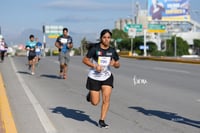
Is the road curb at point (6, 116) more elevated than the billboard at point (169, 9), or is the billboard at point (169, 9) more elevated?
the billboard at point (169, 9)

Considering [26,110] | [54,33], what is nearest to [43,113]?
[26,110]

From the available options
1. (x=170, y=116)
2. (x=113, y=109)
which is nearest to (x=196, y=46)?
(x=113, y=109)

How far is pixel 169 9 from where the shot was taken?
72.8m

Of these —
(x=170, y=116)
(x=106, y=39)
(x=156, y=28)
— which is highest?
(x=156, y=28)

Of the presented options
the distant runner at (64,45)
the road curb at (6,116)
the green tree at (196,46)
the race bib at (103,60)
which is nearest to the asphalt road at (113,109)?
the road curb at (6,116)

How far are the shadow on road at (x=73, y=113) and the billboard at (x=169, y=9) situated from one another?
62.7 meters

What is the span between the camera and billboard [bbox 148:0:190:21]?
236 feet

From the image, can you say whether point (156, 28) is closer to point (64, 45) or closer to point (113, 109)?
point (64, 45)

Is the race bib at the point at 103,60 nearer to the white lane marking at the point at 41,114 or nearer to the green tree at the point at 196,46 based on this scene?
the white lane marking at the point at 41,114

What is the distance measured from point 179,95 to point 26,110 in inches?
191

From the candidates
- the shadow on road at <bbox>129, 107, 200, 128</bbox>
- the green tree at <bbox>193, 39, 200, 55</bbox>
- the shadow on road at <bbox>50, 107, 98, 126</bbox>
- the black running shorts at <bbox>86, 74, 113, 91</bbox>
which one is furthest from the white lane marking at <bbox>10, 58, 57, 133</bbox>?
the green tree at <bbox>193, 39, 200, 55</bbox>

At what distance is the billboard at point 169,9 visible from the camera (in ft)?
236

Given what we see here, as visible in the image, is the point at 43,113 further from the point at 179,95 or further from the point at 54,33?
the point at 54,33

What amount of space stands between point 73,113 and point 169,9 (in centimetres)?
6430
